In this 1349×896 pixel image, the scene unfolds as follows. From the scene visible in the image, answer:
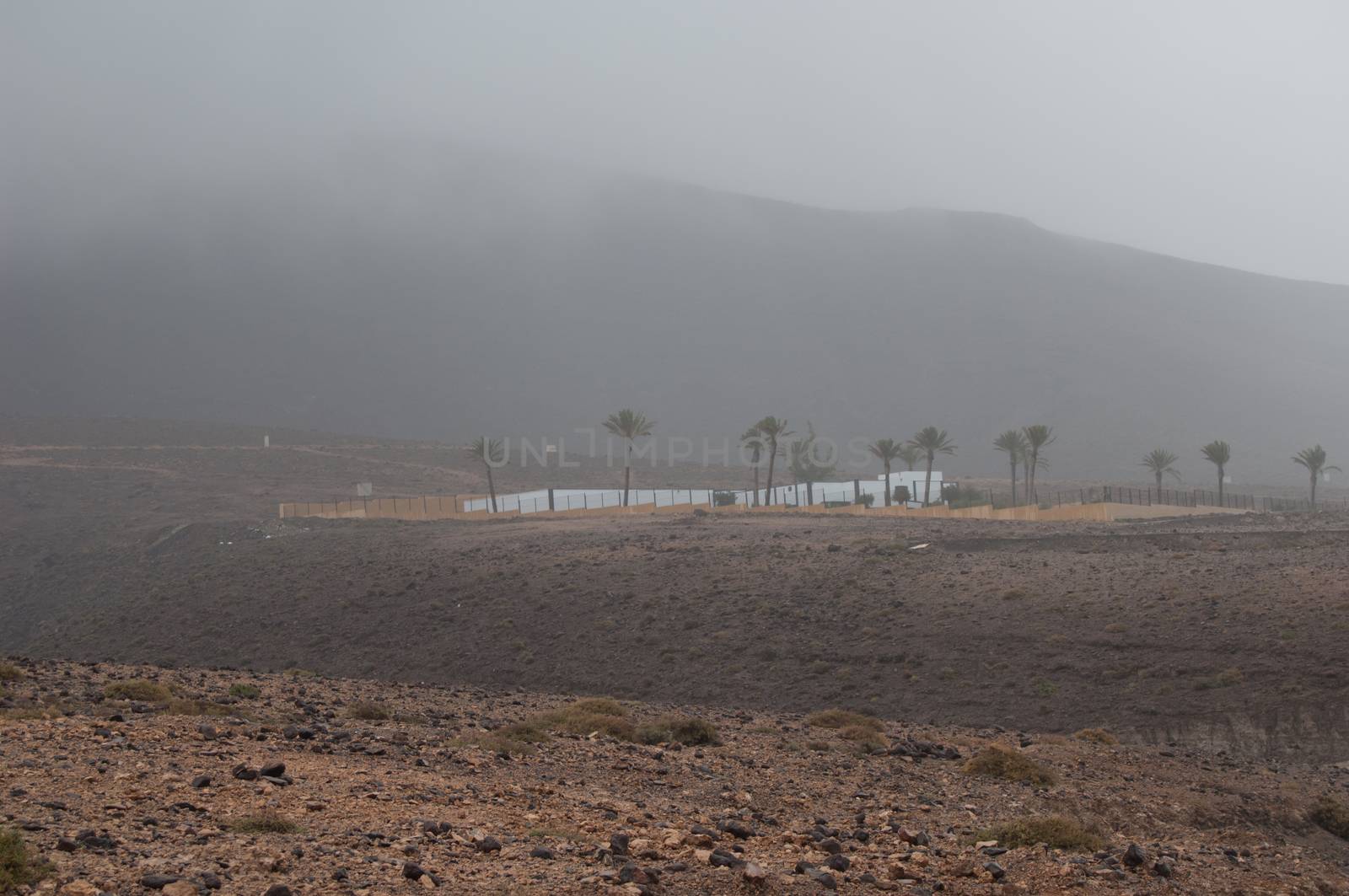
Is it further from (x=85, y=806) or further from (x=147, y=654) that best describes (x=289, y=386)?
(x=85, y=806)

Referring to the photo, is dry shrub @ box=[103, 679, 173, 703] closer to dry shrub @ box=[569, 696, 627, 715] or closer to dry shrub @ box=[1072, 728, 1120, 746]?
dry shrub @ box=[569, 696, 627, 715]

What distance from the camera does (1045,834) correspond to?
1223 centimetres

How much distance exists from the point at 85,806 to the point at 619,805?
16.9 ft

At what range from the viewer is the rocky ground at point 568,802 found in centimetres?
924

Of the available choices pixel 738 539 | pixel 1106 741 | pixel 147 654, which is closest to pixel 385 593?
pixel 147 654

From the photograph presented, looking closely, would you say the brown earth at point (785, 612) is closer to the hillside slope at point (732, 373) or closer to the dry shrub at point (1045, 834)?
the dry shrub at point (1045, 834)

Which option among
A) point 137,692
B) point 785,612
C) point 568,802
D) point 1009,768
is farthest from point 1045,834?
point 785,612

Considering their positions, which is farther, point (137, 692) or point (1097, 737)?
point (1097, 737)

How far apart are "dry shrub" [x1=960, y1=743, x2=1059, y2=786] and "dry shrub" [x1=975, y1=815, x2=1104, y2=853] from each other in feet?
12.2

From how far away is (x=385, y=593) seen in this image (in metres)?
45.1

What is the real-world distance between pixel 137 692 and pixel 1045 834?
11.9m

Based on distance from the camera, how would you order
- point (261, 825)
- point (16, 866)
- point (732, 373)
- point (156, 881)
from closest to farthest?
1. point (16, 866)
2. point (156, 881)
3. point (261, 825)
4. point (732, 373)

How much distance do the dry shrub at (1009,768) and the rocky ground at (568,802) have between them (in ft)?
0.14

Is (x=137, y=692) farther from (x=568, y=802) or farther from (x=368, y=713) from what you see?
(x=568, y=802)
